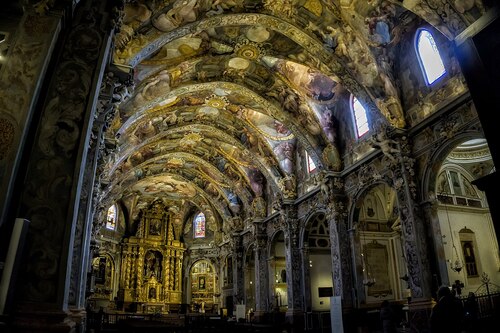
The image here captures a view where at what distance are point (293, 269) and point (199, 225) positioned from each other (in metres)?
20.7

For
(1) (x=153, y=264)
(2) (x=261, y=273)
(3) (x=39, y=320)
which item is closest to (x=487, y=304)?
(2) (x=261, y=273)

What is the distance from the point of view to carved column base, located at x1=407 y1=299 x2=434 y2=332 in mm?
11477

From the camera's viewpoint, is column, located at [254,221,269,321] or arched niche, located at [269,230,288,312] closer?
arched niche, located at [269,230,288,312]

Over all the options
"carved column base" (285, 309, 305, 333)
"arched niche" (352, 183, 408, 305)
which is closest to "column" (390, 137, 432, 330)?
"arched niche" (352, 183, 408, 305)

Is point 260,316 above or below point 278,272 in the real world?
below

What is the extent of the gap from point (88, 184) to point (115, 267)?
94.6 ft

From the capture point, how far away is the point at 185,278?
1485 inches

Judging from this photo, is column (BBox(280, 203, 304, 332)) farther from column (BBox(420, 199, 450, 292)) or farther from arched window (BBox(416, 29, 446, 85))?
arched window (BBox(416, 29, 446, 85))

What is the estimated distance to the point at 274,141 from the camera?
2205 cm

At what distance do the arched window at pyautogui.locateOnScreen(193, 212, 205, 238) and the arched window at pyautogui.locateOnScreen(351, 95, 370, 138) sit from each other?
25.4 meters

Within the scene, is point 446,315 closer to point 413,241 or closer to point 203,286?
point 413,241

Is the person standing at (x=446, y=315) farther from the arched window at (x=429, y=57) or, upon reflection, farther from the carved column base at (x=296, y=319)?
the carved column base at (x=296, y=319)

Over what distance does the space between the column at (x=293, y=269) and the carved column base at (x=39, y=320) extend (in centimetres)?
1623

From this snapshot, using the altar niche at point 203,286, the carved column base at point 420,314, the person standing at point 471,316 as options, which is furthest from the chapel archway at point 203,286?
the person standing at point 471,316
